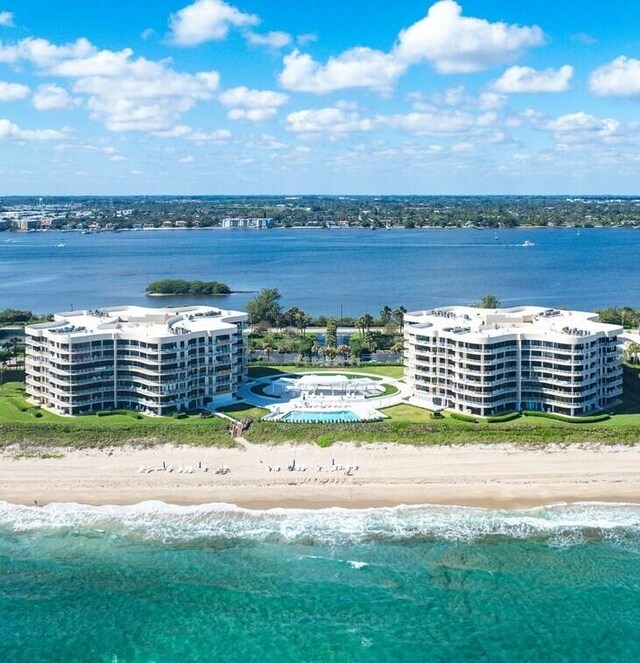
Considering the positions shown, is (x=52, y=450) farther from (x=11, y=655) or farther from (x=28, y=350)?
(x=11, y=655)

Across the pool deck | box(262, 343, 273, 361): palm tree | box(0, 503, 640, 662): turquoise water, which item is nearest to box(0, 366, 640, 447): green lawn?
the pool deck

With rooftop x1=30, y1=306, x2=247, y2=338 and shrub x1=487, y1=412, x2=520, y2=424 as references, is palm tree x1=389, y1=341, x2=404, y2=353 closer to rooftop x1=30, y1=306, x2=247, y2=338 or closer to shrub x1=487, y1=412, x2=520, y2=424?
rooftop x1=30, y1=306, x2=247, y2=338

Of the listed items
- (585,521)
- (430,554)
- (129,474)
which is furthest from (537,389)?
(129,474)

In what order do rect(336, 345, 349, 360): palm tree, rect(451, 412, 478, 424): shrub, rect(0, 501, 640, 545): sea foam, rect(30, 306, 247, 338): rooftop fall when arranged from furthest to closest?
rect(336, 345, 349, 360): palm tree → rect(30, 306, 247, 338): rooftop → rect(451, 412, 478, 424): shrub → rect(0, 501, 640, 545): sea foam

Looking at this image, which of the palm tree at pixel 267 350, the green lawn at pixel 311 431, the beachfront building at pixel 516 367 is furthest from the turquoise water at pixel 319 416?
the palm tree at pixel 267 350

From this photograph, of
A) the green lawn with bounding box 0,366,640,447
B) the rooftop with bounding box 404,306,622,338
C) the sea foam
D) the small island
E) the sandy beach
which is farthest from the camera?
the small island

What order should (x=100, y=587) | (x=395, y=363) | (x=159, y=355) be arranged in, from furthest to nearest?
1. (x=395, y=363)
2. (x=159, y=355)
3. (x=100, y=587)

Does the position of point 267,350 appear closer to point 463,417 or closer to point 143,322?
point 143,322
